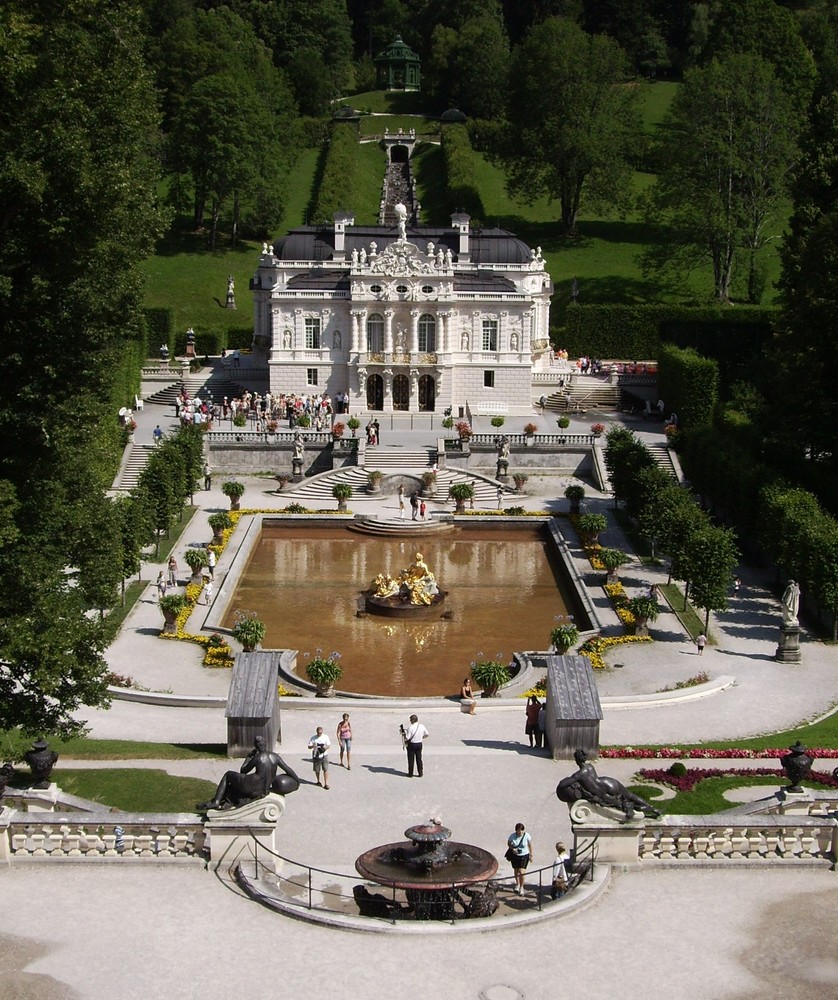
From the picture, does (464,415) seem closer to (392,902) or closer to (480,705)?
(480,705)

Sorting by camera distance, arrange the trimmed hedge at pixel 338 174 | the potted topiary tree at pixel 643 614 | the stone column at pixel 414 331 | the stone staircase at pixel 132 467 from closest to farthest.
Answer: the potted topiary tree at pixel 643 614
the stone staircase at pixel 132 467
the stone column at pixel 414 331
the trimmed hedge at pixel 338 174

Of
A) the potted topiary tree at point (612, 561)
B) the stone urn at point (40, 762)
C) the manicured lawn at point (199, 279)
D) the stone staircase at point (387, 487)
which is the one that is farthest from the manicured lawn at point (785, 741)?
the manicured lawn at point (199, 279)

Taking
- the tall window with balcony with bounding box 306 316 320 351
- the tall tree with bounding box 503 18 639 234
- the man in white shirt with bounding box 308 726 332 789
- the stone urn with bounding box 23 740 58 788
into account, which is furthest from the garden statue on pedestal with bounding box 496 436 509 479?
the stone urn with bounding box 23 740 58 788

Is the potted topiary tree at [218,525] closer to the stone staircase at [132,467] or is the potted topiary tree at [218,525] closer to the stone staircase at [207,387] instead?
the stone staircase at [132,467]

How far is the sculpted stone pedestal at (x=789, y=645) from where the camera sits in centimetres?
4228

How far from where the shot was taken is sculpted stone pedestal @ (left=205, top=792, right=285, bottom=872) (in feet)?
75.1

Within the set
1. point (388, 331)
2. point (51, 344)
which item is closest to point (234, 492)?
point (388, 331)

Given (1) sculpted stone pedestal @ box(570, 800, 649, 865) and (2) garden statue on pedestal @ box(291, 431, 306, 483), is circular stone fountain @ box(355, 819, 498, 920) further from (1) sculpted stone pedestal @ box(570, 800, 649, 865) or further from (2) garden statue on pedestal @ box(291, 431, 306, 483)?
(2) garden statue on pedestal @ box(291, 431, 306, 483)

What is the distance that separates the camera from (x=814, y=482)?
188 feet

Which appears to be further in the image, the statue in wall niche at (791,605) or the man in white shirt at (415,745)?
the statue in wall niche at (791,605)

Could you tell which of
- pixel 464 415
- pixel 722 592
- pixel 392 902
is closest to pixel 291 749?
pixel 392 902

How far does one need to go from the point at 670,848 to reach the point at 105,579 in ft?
46.9

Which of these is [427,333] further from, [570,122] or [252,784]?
[252,784]

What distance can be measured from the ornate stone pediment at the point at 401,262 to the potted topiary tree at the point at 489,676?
140ft
